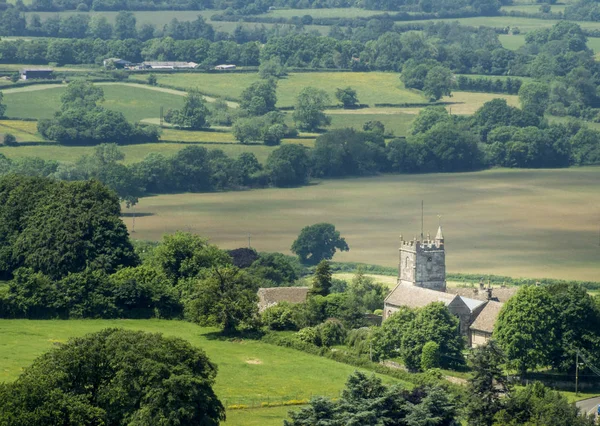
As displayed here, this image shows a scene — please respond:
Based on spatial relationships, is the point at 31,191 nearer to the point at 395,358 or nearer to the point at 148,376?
the point at 395,358

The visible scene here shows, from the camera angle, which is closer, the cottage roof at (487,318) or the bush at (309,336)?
the bush at (309,336)

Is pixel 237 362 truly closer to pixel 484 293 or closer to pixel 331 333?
pixel 331 333

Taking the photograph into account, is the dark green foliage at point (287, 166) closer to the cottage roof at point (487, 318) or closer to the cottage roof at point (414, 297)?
the cottage roof at point (414, 297)

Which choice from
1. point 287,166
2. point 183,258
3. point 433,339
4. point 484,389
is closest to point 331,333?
A: point 433,339

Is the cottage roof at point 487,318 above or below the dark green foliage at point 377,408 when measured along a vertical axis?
below

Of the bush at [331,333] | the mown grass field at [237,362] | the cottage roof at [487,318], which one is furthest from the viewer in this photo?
the cottage roof at [487,318]

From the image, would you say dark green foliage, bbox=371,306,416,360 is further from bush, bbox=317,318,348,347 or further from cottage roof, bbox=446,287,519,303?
cottage roof, bbox=446,287,519,303

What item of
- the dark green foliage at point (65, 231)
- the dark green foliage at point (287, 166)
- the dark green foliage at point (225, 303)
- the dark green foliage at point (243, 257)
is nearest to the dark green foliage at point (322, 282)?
the dark green foliage at point (225, 303)
